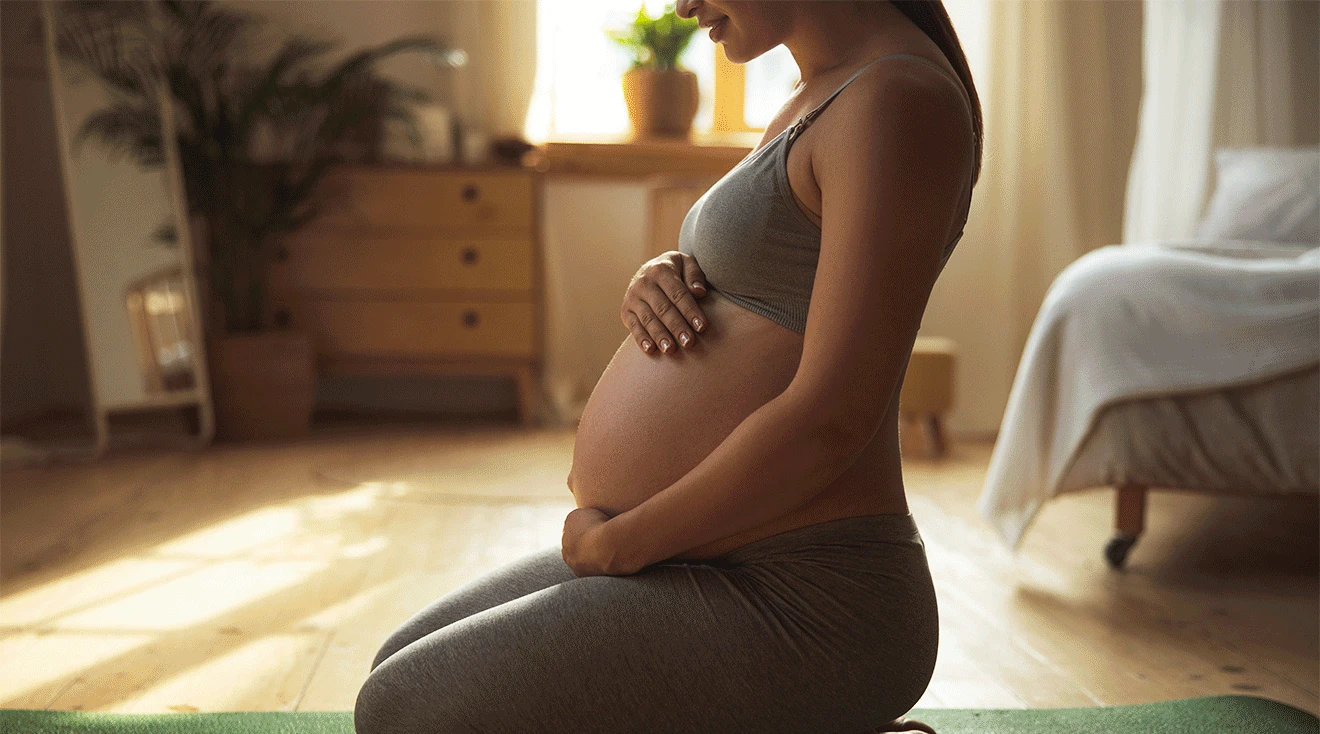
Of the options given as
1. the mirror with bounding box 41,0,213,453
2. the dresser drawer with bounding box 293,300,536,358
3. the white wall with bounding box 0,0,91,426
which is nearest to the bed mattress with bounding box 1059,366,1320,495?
the dresser drawer with bounding box 293,300,536,358

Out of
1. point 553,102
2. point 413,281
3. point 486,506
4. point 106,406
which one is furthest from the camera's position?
point 553,102

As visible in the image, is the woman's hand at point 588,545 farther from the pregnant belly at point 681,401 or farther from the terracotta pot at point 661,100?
the terracotta pot at point 661,100

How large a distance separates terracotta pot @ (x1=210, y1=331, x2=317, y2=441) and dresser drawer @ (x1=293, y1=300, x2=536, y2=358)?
171 millimetres

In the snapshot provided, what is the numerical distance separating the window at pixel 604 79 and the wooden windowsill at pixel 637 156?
0.10 meters

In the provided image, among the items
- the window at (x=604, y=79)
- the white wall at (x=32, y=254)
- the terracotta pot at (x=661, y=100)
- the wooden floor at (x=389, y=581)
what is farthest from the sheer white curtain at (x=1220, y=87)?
the white wall at (x=32, y=254)

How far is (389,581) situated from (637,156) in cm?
246

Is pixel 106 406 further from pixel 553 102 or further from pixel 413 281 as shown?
pixel 553 102

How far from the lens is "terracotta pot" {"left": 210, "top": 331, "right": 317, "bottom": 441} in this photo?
11.8 ft

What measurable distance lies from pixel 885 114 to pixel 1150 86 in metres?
3.76

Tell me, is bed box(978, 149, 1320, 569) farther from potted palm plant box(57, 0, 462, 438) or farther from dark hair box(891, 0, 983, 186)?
potted palm plant box(57, 0, 462, 438)

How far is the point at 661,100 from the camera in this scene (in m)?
4.18

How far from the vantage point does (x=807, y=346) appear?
2.70 ft

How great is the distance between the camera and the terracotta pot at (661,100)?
416 cm

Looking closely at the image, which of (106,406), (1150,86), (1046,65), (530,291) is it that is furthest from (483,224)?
(1150,86)
